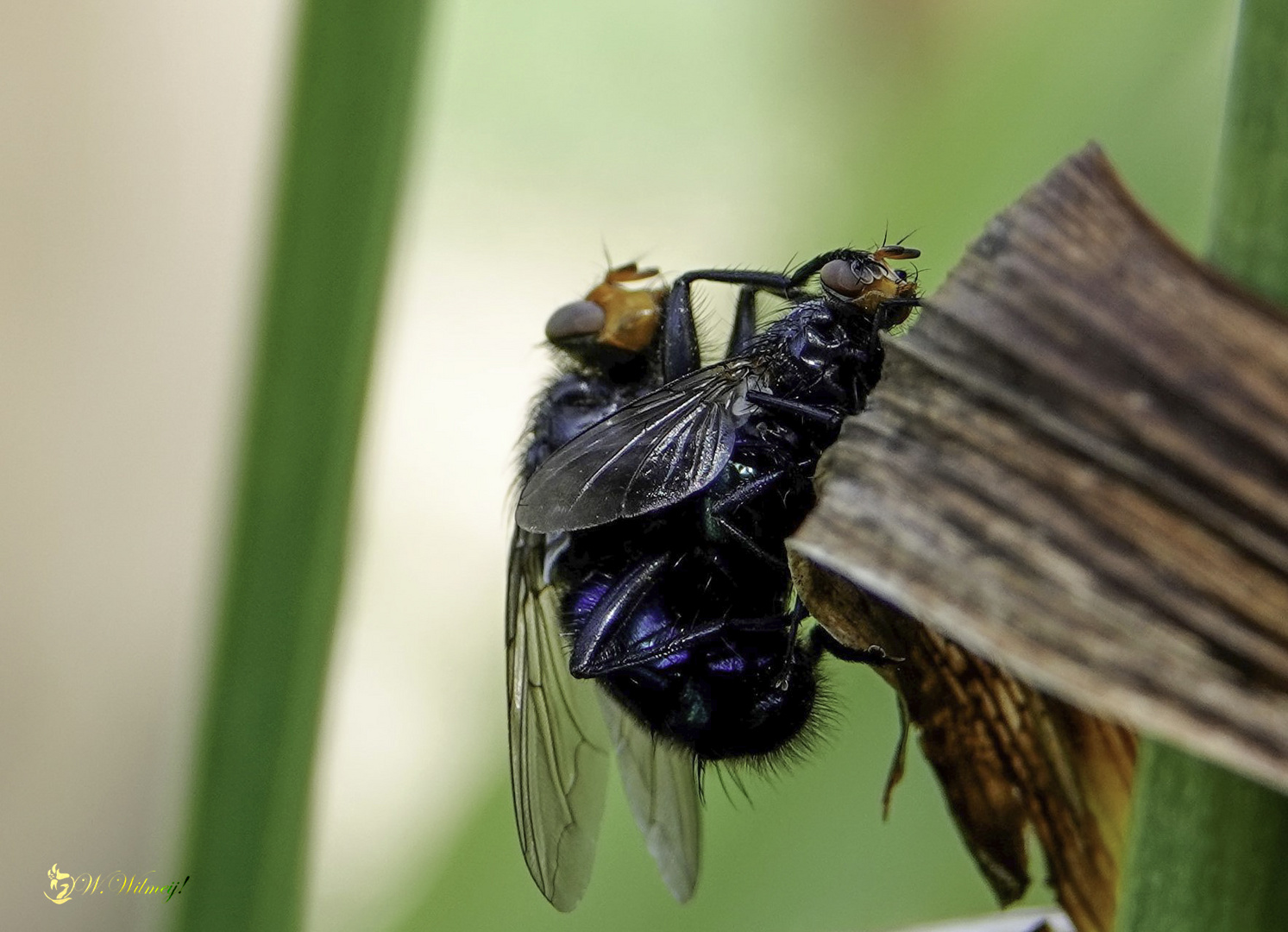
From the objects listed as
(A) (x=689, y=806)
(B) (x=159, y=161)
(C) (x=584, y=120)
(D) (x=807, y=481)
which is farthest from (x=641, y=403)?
→ (B) (x=159, y=161)

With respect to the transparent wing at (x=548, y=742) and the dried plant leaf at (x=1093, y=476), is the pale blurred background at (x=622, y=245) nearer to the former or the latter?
the transparent wing at (x=548, y=742)

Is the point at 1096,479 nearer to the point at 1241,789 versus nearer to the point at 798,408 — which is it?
the point at 1241,789

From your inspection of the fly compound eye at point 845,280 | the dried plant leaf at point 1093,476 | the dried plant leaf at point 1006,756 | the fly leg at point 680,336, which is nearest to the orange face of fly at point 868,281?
the fly compound eye at point 845,280

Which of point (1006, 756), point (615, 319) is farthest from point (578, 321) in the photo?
point (1006, 756)

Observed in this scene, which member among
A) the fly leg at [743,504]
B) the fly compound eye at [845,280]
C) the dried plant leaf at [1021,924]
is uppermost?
the fly compound eye at [845,280]

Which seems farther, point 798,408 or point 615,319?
point 615,319

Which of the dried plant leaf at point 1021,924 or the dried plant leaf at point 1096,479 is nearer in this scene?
the dried plant leaf at point 1096,479

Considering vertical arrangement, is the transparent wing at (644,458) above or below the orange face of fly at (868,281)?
below

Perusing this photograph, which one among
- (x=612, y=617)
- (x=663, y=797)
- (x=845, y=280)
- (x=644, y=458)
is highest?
(x=845, y=280)
